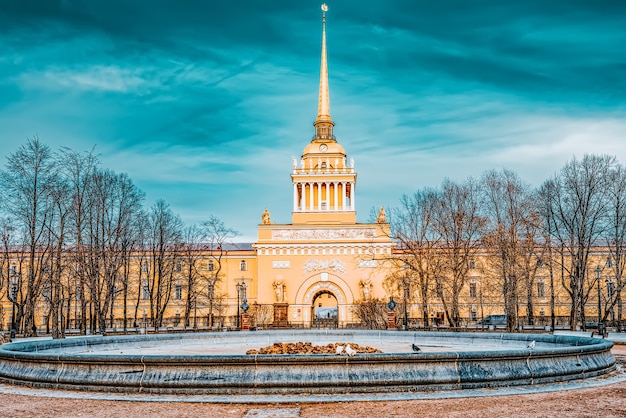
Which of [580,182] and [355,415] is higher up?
[580,182]

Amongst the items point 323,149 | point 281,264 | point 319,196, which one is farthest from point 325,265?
point 323,149

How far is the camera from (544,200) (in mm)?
44406

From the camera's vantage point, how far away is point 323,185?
68.4m

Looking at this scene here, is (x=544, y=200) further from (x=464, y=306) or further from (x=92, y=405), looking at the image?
(x=92, y=405)

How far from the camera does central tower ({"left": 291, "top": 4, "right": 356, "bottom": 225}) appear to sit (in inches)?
2643

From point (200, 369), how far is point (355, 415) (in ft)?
12.5

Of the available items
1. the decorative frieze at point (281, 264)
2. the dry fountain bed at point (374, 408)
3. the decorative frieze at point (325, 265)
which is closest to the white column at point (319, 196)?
the decorative frieze at point (325, 265)

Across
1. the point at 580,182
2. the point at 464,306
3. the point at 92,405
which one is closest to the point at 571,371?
the point at 92,405

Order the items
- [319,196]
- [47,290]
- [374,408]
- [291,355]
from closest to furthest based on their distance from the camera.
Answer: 1. [374,408]
2. [291,355]
3. [47,290]
4. [319,196]

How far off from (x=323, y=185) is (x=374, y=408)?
5775cm

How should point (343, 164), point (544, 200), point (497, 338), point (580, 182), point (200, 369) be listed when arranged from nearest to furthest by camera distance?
1. point (200, 369)
2. point (497, 338)
3. point (580, 182)
4. point (544, 200)
5. point (343, 164)

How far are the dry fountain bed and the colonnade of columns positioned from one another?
2191 inches

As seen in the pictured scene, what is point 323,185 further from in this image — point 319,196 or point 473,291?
point 473,291

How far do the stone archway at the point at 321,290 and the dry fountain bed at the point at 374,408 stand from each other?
4758 cm
